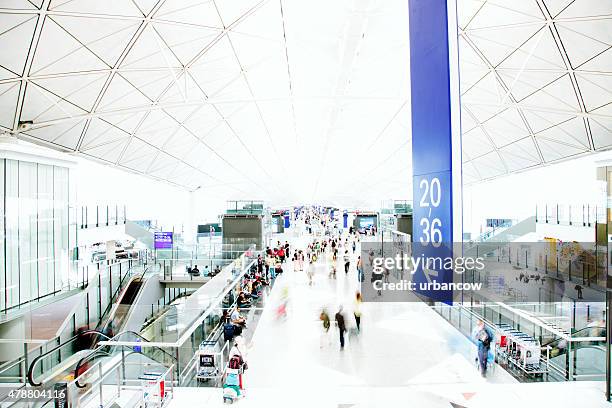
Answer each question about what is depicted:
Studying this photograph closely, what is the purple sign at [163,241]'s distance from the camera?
31.2 m

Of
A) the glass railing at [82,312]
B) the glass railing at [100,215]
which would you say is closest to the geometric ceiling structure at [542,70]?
the glass railing at [82,312]

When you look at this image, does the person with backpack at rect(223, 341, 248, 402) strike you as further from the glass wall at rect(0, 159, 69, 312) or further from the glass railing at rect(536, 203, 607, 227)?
the glass railing at rect(536, 203, 607, 227)

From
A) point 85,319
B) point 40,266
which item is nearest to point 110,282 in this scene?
point 85,319

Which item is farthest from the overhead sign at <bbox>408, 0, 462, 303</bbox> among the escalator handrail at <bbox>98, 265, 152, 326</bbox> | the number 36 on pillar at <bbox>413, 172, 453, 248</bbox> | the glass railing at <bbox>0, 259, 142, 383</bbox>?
the escalator handrail at <bbox>98, 265, 152, 326</bbox>

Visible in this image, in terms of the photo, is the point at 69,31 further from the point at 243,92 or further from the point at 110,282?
the point at 110,282

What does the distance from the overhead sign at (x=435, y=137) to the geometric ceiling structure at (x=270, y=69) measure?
8981 millimetres

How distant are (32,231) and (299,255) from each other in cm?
1954

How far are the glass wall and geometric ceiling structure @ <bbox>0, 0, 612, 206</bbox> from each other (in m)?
1.98

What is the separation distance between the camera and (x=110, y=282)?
79.3 feet

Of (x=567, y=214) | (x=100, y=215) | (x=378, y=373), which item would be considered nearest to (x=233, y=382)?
(x=378, y=373)

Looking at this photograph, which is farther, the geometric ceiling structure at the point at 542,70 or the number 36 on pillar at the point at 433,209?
the geometric ceiling structure at the point at 542,70

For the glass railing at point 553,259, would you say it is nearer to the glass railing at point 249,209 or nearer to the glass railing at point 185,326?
the glass railing at point 185,326

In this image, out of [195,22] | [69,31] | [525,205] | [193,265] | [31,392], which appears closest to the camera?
[31,392]

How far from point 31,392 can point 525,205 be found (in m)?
42.7
